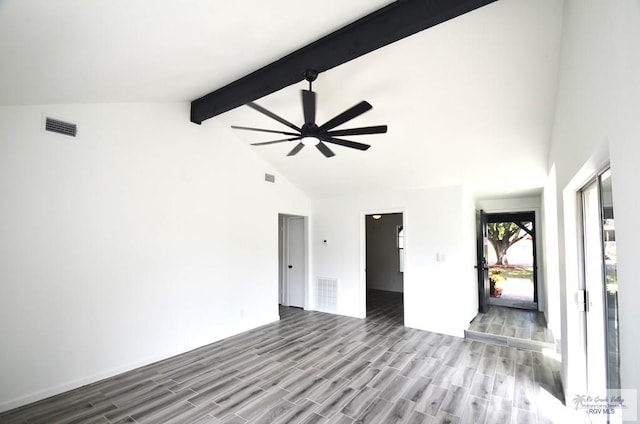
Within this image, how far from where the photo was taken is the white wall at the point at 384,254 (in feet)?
29.5

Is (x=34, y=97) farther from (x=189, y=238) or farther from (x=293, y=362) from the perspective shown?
(x=293, y=362)

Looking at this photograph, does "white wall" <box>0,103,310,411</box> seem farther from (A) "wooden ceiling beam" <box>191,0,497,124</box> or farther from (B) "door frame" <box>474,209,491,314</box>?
(B) "door frame" <box>474,209,491,314</box>

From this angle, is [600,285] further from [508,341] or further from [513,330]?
[513,330]

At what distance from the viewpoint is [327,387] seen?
3164 mm

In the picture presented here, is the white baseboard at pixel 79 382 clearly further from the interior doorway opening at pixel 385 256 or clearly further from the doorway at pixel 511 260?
the doorway at pixel 511 260

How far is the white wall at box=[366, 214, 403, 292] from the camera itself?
900cm

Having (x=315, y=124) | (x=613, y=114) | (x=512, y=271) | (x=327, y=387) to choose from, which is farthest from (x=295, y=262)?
(x=613, y=114)

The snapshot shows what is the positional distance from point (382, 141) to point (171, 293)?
3.71 m

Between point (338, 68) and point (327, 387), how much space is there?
349 centimetres

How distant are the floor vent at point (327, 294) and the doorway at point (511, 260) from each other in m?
3.65

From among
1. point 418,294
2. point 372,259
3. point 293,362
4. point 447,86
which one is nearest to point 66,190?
point 293,362

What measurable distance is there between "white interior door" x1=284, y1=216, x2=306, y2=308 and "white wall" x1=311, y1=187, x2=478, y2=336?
90cm

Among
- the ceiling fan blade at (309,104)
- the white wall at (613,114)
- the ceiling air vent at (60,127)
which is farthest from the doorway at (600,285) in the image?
the ceiling air vent at (60,127)

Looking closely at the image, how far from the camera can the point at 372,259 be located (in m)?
9.45
